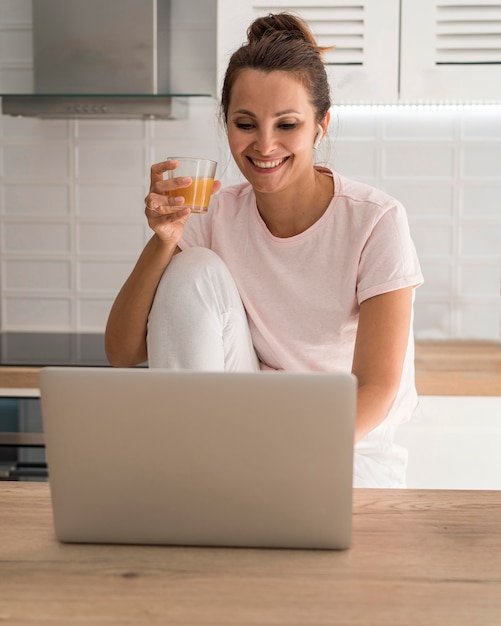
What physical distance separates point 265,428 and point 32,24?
2389 millimetres

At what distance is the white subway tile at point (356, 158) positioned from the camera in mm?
3043

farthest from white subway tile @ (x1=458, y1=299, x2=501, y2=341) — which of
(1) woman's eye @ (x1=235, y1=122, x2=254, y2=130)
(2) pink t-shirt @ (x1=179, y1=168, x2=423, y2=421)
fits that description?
(1) woman's eye @ (x1=235, y1=122, x2=254, y2=130)

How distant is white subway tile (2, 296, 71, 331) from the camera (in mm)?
3176

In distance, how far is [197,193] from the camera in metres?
1.63

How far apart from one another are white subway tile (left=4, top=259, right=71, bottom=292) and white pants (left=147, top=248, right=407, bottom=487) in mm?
1442

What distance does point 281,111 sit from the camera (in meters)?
1.76

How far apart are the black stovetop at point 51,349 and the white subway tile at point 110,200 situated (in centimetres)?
44

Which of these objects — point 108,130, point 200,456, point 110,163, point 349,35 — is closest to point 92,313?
point 110,163

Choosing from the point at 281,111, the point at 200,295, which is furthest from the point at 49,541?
the point at 281,111

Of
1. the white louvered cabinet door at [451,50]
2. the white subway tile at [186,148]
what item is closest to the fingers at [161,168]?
the white louvered cabinet door at [451,50]

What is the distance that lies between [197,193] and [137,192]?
1521 millimetres

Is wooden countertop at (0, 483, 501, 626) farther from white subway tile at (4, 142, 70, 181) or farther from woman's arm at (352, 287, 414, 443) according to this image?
white subway tile at (4, 142, 70, 181)

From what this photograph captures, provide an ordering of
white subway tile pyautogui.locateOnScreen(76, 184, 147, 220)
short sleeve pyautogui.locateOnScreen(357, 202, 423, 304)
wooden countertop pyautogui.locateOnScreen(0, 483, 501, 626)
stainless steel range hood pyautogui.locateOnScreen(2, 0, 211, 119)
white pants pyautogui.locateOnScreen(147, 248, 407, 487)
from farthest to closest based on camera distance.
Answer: white subway tile pyautogui.locateOnScreen(76, 184, 147, 220), stainless steel range hood pyautogui.locateOnScreen(2, 0, 211, 119), short sleeve pyautogui.locateOnScreen(357, 202, 423, 304), white pants pyautogui.locateOnScreen(147, 248, 407, 487), wooden countertop pyautogui.locateOnScreen(0, 483, 501, 626)

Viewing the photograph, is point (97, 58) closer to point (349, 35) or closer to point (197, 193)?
point (349, 35)
